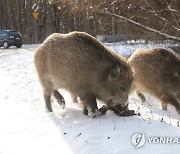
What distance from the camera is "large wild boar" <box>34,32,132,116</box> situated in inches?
257

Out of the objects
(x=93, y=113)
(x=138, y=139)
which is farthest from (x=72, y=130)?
(x=138, y=139)

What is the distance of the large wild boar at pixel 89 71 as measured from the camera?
257 inches

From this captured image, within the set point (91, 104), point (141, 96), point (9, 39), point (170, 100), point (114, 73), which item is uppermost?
point (114, 73)

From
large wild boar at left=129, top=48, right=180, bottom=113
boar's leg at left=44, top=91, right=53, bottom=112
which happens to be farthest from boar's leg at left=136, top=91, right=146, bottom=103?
boar's leg at left=44, top=91, right=53, bottom=112

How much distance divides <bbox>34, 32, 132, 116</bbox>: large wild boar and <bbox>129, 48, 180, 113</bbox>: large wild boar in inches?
38.1

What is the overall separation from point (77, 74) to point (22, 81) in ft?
16.5

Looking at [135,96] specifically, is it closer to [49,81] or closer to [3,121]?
[49,81]

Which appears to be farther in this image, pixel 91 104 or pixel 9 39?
pixel 9 39

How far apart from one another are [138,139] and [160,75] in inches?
133

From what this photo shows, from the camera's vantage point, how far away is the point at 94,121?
20.2ft

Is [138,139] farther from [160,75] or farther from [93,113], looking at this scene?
[160,75]

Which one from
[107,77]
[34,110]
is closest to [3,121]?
[34,110]

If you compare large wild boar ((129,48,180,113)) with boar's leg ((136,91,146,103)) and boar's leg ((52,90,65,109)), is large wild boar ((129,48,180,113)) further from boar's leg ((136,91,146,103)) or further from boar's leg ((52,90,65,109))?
boar's leg ((52,90,65,109))

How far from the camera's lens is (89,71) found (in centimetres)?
655
